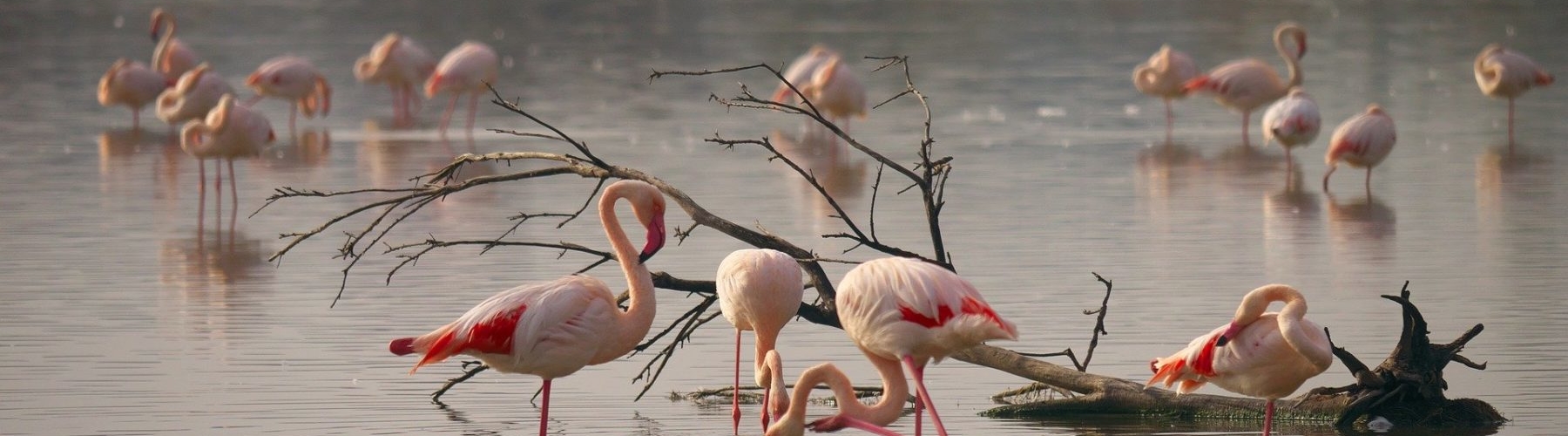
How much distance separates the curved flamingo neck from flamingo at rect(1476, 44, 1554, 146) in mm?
12244

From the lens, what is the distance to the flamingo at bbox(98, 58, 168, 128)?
19516 mm

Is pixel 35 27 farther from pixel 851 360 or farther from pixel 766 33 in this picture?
pixel 851 360

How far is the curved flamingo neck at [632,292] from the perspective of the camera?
6137 millimetres

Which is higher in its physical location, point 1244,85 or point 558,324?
point 1244,85

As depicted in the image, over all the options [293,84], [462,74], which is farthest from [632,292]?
[462,74]

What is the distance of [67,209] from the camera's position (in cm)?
1250

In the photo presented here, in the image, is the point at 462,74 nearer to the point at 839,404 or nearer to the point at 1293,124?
the point at 1293,124

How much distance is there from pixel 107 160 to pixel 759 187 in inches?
210

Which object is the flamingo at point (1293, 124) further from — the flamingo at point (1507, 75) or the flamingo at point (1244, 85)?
the flamingo at point (1507, 75)

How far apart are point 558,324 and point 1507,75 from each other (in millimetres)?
12798

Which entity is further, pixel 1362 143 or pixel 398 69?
pixel 398 69

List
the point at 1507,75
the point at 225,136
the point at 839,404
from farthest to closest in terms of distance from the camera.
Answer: the point at 1507,75 → the point at 225,136 → the point at 839,404

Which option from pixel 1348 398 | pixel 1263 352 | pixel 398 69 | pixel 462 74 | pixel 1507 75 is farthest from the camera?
pixel 398 69

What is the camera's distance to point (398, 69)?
20344mm
